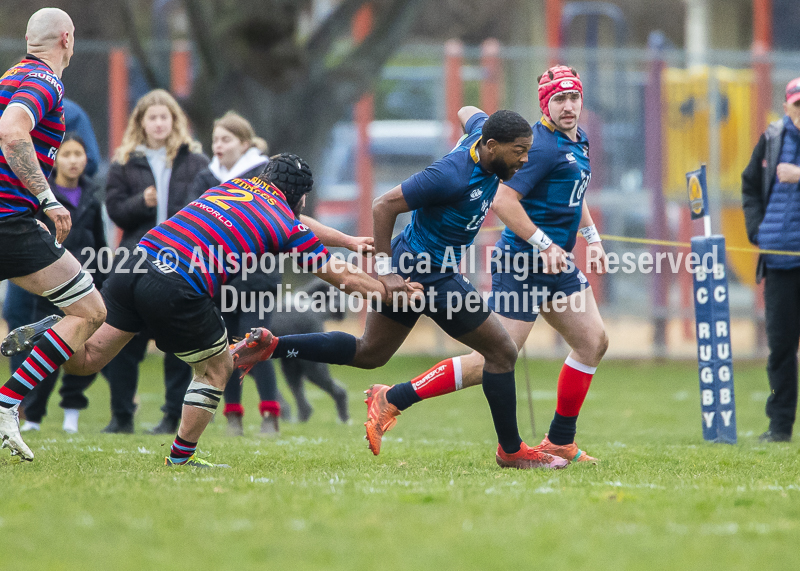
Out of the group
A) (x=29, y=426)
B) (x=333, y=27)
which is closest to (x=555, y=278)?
(x=29, y=426)

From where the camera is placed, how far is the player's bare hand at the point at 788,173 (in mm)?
7160

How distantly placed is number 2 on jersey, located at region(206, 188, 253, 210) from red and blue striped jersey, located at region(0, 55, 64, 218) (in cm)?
94

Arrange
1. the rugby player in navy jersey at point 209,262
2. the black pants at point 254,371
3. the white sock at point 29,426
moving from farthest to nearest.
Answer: the white sock at point 29,426 < the black pants at point 254,371 < the rugby player in navy jersey at point 209,262

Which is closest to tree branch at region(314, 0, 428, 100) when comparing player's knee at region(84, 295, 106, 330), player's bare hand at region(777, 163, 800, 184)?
player's bare hand at region(777, 163, 800, 184)

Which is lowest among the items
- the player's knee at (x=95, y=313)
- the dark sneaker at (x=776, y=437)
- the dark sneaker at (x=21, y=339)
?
the dark sneaker at (x=776, y=437)

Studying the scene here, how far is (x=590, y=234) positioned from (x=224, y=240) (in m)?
2.43

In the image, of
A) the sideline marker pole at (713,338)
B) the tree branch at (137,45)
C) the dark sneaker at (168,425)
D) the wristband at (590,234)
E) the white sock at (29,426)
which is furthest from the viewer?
the tree branch at (137,45)

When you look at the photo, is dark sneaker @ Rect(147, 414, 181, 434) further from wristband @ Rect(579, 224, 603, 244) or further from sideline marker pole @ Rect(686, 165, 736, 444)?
sideline marker pole @ Rect(686, 165, 736, 444)

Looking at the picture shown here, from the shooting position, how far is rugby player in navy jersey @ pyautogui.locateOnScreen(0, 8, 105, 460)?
5012 millimetres

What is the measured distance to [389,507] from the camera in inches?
160

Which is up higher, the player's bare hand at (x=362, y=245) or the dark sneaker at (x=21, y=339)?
the player's bare hand at (x=362, y=245)

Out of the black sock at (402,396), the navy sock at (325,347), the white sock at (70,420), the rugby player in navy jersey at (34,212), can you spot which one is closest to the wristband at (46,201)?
the rugby player in navy jersey at (34,212)

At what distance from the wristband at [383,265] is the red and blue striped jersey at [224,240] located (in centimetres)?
41

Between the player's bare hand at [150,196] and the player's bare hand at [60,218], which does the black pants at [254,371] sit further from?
the player's bare hand at [60,218]
